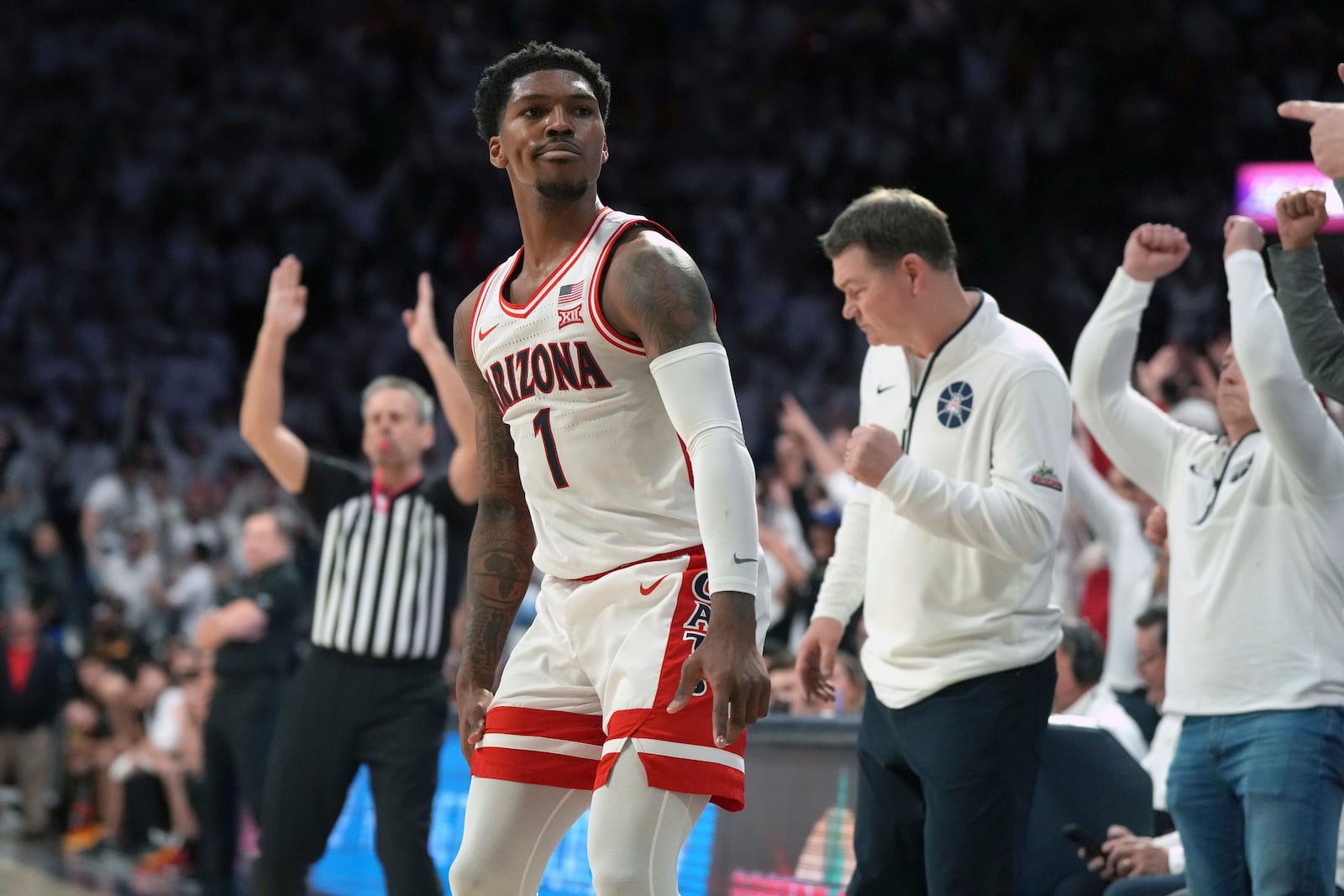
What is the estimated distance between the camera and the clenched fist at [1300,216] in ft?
10.8

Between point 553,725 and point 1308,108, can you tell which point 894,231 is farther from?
point 553,725

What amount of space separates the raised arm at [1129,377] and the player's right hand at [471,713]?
166cm

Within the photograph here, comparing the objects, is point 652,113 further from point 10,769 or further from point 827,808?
point 827,808

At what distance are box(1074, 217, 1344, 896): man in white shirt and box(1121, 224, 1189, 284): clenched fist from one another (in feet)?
0.64

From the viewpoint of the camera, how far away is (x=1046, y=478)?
334 cm

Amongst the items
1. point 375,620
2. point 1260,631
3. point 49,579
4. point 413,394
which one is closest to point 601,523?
point 1260,631

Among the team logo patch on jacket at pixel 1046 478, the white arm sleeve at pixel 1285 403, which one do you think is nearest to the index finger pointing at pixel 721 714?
the team logo patch on jacket at pixel 1046 478

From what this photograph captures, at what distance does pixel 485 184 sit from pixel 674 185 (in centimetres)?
220

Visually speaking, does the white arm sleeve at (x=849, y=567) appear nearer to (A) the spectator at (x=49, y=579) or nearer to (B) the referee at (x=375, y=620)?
(B) the referee at (x=375, y=620)

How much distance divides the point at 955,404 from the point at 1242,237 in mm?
763

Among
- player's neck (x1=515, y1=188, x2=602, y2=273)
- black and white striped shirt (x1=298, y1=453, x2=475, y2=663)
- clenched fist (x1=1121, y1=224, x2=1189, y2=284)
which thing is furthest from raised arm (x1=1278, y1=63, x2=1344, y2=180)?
black and white striped shirt (x1=298, y1=453, x2=475, y2=663)

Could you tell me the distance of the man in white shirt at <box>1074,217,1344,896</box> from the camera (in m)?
3.17

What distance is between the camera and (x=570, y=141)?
289 cm

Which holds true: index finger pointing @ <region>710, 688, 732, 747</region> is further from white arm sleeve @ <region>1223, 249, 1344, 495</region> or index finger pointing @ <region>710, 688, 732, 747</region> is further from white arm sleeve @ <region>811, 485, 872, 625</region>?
white arm sleeve @ <region>1223, 249, 1344, 495</region>
